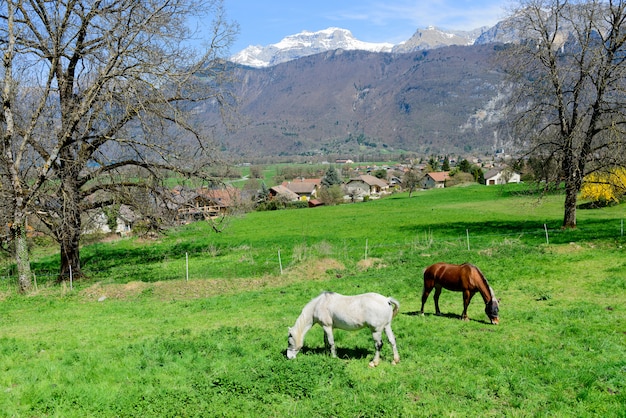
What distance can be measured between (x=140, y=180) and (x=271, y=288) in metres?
8.62

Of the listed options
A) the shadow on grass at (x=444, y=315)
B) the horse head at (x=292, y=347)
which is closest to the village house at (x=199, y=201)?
the shadow on grass at (x=444, y=315)

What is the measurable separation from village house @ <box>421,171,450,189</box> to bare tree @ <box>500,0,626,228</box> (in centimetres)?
9567

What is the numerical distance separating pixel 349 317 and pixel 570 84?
2691 cm

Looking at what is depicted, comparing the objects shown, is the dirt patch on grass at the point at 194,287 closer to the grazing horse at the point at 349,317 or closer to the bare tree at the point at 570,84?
the grazing horse at the point at 349,317

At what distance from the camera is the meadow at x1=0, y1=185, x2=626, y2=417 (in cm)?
806

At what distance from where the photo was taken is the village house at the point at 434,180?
127 meters

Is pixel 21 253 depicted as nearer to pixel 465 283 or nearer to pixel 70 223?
pixel 70 223

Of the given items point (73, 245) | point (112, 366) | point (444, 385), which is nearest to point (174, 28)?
point (73, 245)

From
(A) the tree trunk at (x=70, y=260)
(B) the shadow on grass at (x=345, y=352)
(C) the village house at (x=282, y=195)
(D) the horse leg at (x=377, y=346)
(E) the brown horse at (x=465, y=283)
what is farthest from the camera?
(C) the village house at (x=282, y=195)

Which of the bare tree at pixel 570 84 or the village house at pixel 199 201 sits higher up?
the bare tree at pixel 570 84

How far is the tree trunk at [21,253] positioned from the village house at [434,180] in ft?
377

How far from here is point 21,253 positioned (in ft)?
64.2

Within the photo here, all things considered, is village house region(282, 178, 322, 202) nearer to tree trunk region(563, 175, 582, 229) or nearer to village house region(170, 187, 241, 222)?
tree trunk region(563, 175, 582, 229)

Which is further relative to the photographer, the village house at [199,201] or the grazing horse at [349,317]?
the village house at [199,201]
